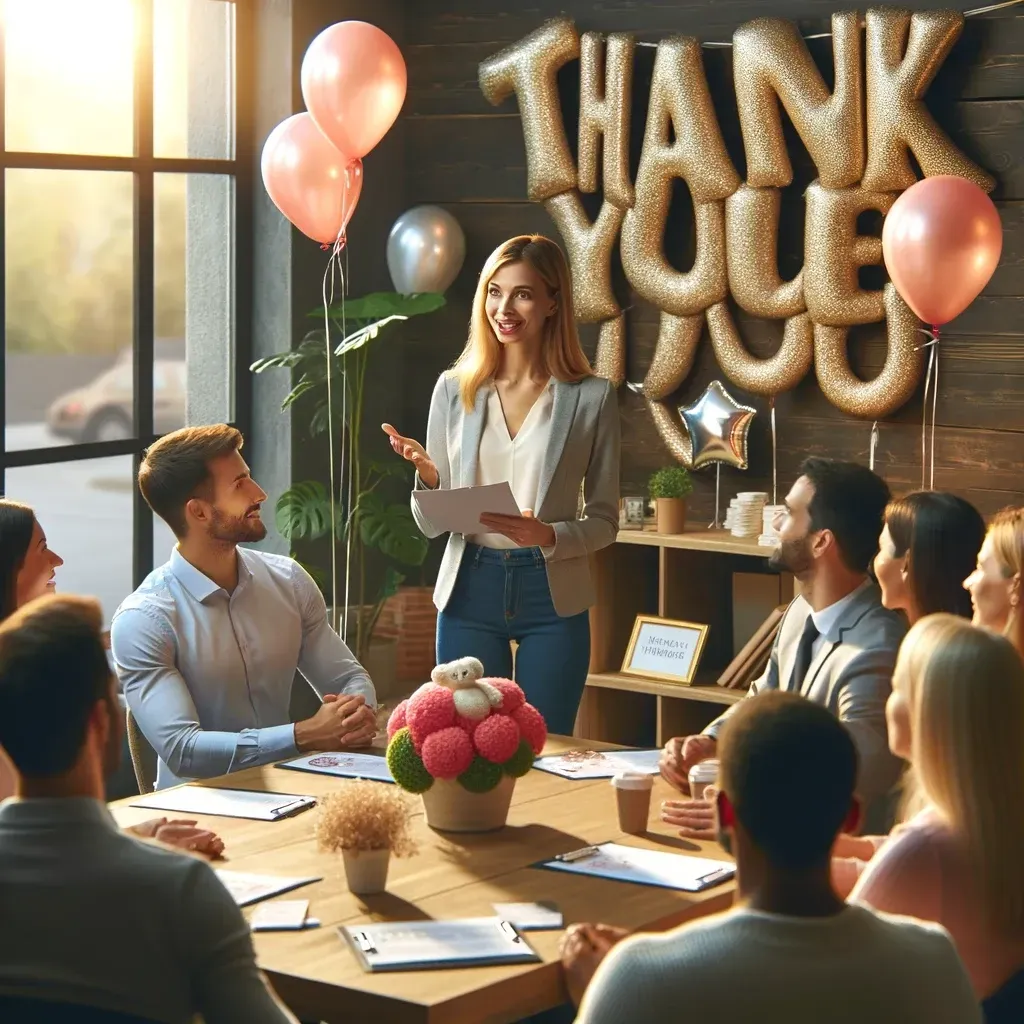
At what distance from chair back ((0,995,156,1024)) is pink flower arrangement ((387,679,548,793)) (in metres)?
0.96

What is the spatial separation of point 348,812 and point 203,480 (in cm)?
121

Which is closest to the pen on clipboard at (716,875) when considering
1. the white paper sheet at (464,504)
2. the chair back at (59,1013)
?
the chair back at (59,1013)

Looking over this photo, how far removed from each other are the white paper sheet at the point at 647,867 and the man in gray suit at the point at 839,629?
0.18 metres

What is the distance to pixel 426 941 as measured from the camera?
218cm

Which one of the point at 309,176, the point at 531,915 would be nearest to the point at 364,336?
the point at 309,176

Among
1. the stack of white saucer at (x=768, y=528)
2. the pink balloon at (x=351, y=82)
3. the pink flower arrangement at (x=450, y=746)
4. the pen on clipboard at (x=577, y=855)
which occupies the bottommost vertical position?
the pen on clipboard at (x=577, y=855)

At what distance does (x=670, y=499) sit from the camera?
207 inches

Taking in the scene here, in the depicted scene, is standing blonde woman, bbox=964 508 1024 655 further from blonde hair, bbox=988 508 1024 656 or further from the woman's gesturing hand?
the woman's gesturing hand

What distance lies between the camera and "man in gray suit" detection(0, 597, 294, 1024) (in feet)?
5.49

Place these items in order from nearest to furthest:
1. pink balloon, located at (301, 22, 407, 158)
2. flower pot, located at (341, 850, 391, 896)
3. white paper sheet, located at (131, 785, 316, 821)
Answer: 1. flower pot, located at (341, 850, 391, 896)
2. white paper sheet, located at (131, 785, 316, 821)
3. pink balloon, located at (301, 22, 407, 158)

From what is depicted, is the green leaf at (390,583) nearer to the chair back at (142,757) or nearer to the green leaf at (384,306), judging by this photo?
the green leaf at (384,306)

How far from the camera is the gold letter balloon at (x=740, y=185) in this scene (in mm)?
4957

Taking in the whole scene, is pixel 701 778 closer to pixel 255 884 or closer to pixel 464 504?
pixel 255 884

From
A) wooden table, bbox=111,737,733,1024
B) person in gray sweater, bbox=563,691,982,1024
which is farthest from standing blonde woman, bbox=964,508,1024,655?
person in gray sweater, bbox=563,691,982,1024
